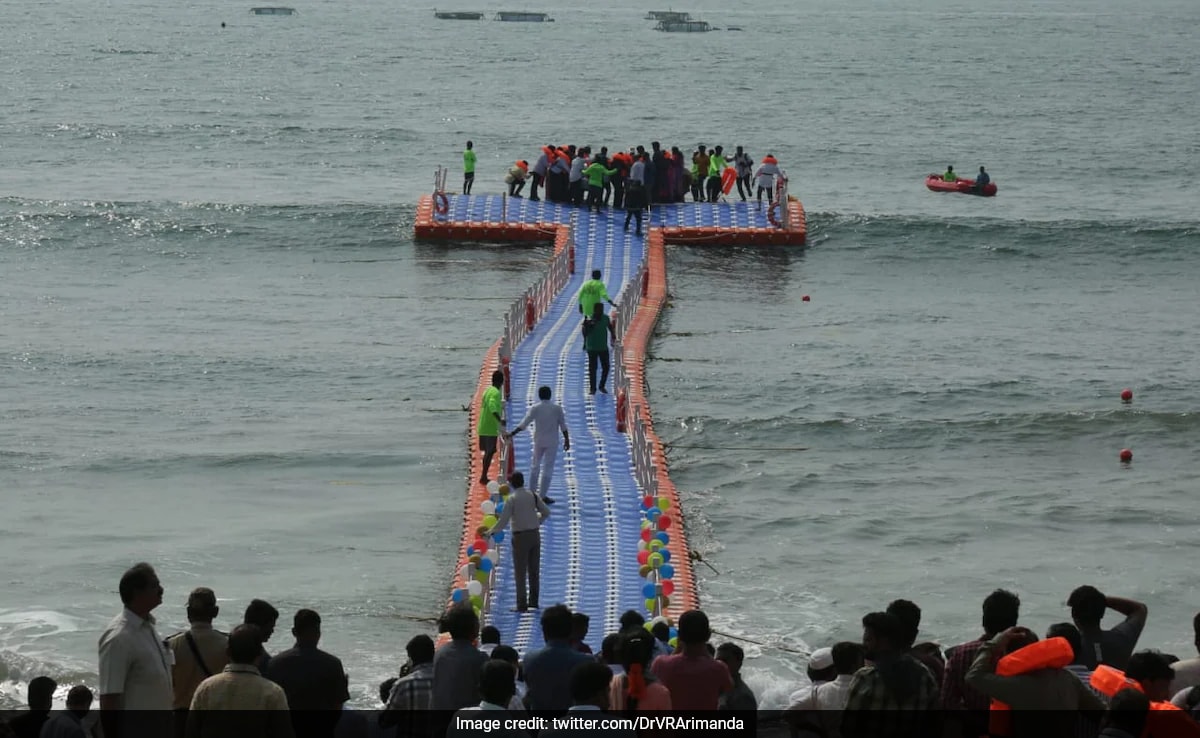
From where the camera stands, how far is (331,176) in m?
63.7

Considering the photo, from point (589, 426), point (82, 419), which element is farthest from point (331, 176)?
point (589, 426)

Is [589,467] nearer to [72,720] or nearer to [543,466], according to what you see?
[543,466]

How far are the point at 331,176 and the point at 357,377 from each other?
3310cm

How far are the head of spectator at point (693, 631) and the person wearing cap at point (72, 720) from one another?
3.25 metres

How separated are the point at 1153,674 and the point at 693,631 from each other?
2.30 m

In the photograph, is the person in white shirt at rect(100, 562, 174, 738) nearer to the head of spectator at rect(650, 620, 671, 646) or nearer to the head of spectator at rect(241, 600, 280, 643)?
the head of spectator at rect(241, 600, 280, 643)

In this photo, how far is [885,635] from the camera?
8742mm

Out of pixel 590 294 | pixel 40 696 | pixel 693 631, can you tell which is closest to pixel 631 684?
pixel 693 631

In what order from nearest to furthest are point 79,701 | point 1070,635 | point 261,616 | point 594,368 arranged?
point 1070,635 < point 261,616 < point 79,701 < point 594,368

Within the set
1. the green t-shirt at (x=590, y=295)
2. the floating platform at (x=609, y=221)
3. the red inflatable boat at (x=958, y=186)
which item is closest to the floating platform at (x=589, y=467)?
the floating platform at (x=609, y=221)

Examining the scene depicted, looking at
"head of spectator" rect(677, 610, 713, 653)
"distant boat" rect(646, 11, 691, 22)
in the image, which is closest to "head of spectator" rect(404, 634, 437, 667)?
"head of spectator" rect(677, 610, 713, 653)

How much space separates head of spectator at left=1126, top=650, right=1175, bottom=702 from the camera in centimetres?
893

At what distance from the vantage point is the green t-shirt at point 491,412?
20.9m

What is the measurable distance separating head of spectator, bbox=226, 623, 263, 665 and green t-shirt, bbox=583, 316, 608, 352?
15476mm
